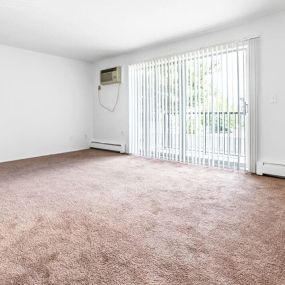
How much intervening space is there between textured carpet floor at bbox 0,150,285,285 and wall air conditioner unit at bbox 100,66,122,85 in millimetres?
2749

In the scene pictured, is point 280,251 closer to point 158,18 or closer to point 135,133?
point 158,18

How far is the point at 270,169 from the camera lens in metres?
3.39

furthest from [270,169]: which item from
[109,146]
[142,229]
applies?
[109,146]

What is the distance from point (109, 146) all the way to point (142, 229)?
4022 millimetres

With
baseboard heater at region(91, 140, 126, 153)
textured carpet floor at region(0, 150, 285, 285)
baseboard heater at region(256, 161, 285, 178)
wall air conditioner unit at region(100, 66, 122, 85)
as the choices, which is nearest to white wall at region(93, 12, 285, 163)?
baseboard heater at region(256, 161, 285, 178)

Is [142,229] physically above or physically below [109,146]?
below

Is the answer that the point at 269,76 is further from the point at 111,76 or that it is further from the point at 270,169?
the point at 111,76

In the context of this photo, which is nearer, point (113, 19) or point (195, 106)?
point (113, 19)

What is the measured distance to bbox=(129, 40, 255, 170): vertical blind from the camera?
12.2ft

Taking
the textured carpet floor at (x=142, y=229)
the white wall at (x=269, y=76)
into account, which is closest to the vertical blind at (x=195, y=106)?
the white wall at (x=269, y=76)

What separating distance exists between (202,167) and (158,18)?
2.46 meters

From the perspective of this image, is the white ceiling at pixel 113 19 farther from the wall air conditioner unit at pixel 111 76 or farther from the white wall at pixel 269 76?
the wall air conditioner unit at pixel 111 76

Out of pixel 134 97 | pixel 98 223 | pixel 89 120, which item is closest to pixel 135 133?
pixel 134 97

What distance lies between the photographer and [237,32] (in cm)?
366
